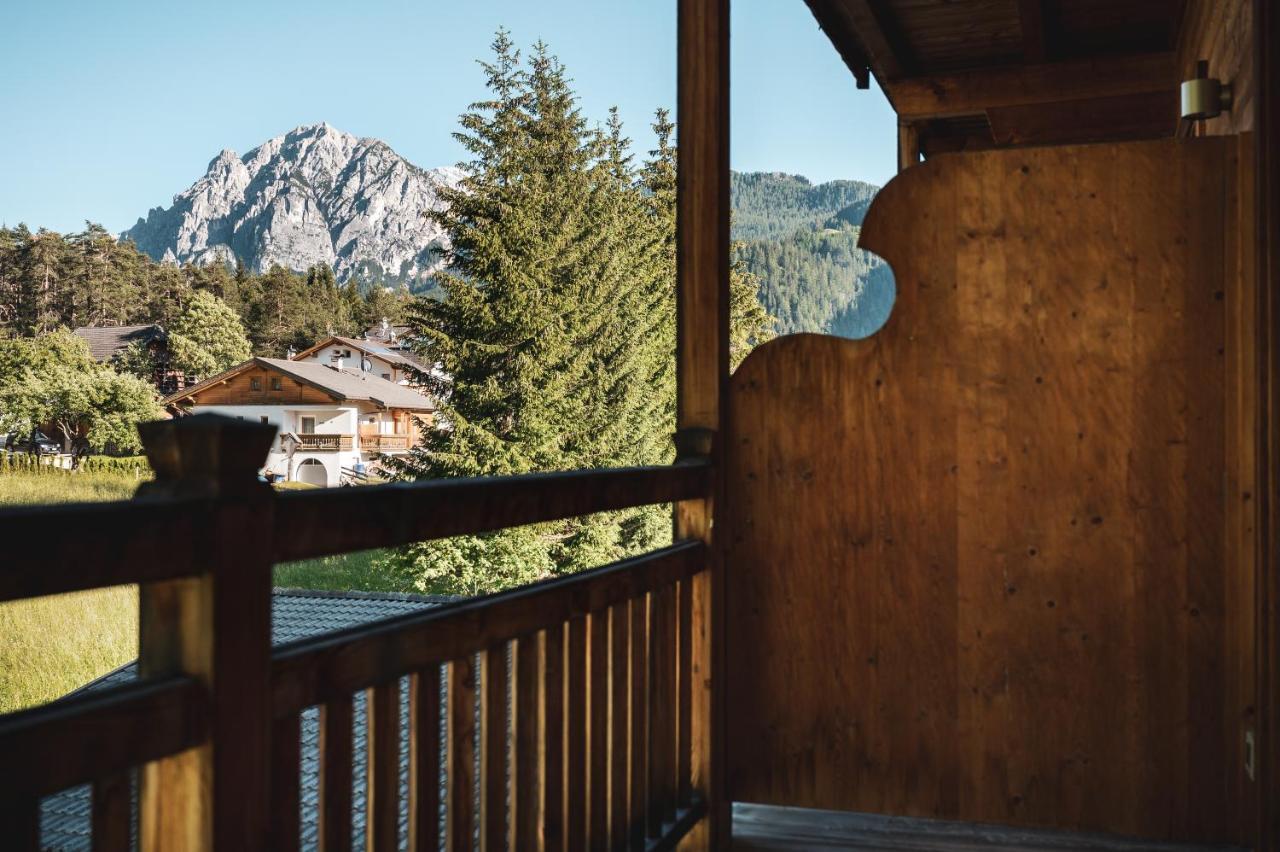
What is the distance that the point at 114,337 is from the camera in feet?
80.6

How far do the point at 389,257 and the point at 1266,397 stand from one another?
2126 inches

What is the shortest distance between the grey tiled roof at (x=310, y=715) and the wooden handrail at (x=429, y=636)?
0.98 meters

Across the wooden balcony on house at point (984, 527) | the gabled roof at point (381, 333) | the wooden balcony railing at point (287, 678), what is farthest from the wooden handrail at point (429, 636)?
the gabled roof at point (381, 333)

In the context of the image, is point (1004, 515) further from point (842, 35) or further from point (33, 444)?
point (33, 444)

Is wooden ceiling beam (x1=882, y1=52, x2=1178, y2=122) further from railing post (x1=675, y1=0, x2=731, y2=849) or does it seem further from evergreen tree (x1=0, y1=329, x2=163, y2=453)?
evergreen tree (x1=0, y1=329, x2=163, y2=453)

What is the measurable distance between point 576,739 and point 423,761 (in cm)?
44

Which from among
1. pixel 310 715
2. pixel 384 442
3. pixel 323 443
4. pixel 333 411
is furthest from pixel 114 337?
pixel 310 715

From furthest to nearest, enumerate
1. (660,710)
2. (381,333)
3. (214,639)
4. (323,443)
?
(381,333), (323,443), (660,710), (214,639)

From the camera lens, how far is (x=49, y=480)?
57.0 feet

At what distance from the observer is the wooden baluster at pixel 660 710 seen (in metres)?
1.92

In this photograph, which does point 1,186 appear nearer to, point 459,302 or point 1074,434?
point 459,302

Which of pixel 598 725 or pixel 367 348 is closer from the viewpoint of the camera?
pixel 598 725

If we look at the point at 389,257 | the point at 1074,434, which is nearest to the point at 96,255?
the point at 389,257

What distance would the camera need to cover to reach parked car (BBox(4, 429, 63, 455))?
2042 cm
